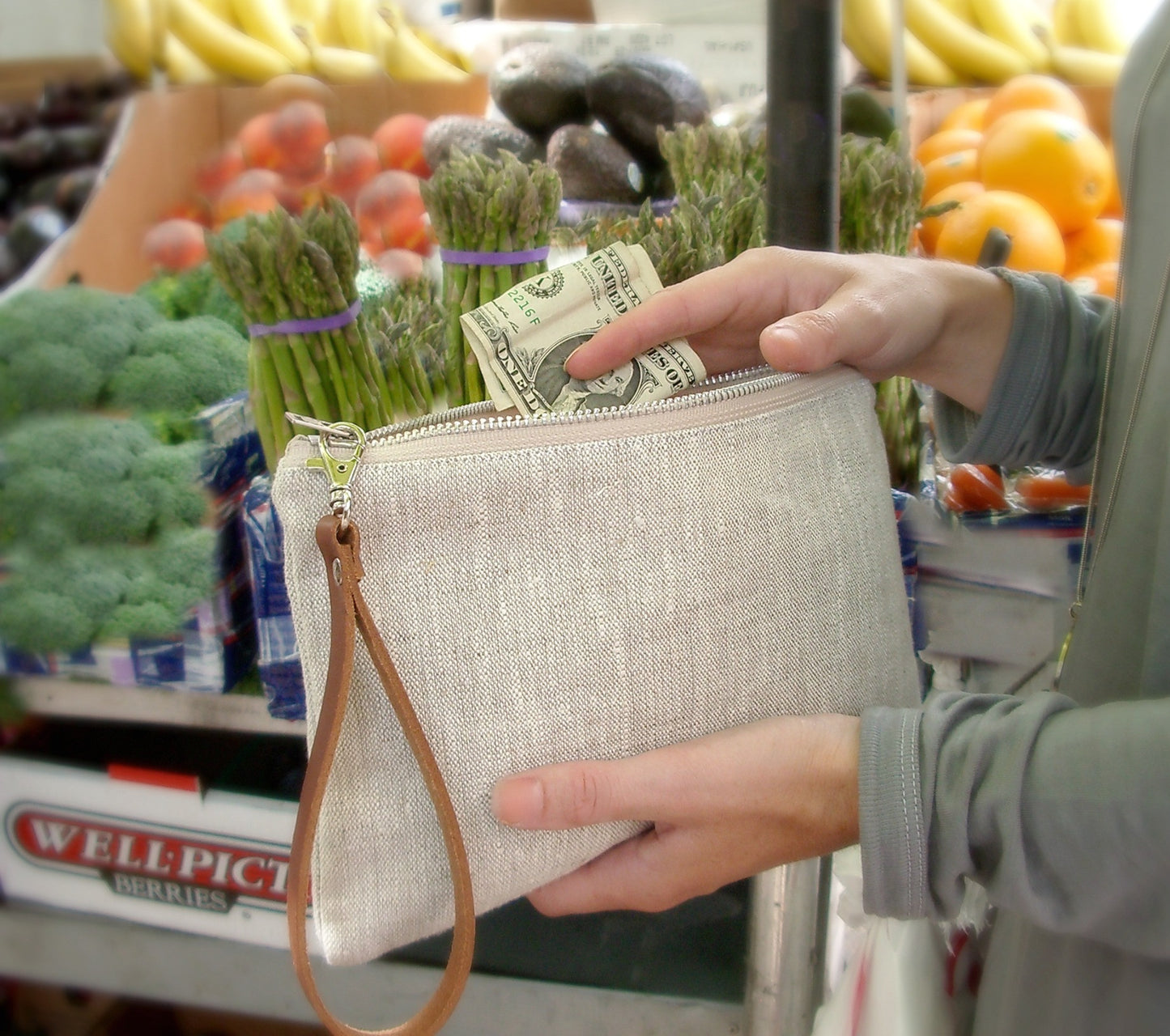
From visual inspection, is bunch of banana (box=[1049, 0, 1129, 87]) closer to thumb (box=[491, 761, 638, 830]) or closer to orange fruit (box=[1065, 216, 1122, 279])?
orange fruit (box=[1065, 216, 1122, 279])

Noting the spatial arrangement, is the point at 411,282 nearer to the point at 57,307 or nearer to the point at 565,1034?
the point at 57,307

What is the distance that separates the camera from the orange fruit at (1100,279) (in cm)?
125

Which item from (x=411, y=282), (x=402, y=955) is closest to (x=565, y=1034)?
(x=402, y=955)

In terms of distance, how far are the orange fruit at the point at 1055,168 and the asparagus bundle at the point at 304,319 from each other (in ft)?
3.51

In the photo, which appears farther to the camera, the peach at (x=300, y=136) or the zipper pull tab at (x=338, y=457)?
the peach at (x=300, y=136)

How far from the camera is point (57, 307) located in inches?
43.9

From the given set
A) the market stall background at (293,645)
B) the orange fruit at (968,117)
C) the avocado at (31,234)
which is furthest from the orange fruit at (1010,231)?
the avocado at (31,234)

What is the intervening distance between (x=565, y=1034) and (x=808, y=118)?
3.34ft

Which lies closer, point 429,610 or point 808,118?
point 429,610

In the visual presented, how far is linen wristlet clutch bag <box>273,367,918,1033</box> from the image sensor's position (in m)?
0.54

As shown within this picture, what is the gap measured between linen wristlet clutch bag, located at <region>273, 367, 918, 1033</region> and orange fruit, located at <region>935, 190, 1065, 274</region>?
83 cm

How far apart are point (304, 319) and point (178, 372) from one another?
1.16ft

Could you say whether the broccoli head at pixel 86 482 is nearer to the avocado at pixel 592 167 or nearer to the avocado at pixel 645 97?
the avocado at pixel 592 167

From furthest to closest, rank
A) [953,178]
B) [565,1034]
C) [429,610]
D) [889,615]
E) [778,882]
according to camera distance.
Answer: [953,178], [565,1034], [778,882], [889,615], [429,610]
